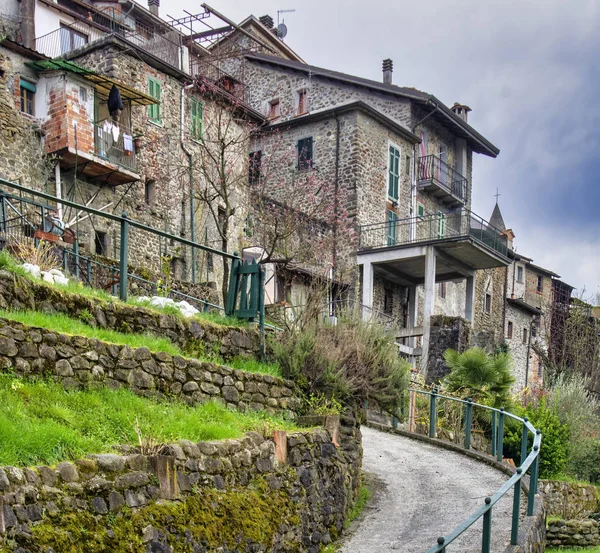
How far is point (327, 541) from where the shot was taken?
11.3 m

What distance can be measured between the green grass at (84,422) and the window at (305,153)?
23.5 metres

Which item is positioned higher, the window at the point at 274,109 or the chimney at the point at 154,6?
the chimney at the point at 154,6

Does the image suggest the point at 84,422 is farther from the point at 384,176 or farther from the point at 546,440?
the point at 384,176

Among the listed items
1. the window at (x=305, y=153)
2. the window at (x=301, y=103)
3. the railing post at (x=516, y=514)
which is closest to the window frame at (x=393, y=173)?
the window at (x=305, y=153)

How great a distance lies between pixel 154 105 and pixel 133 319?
17365 millimetres

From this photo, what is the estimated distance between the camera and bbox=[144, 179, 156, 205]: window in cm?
2755

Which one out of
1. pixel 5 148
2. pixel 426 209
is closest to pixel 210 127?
pixel 5 148

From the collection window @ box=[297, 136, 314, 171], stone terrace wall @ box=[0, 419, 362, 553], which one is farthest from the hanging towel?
stone terrace wall @ box=[0, 419, 362, 553]

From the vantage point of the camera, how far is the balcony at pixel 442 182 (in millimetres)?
36594

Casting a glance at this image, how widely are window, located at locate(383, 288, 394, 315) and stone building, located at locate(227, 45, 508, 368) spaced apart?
A: 0.08 metres

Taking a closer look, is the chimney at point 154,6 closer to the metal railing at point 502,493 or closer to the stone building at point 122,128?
the stone building at point 122,128

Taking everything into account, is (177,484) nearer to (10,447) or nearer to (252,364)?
(10,447)

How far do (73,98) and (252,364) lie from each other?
561 inches

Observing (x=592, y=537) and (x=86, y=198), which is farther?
(x=86, y=198)
